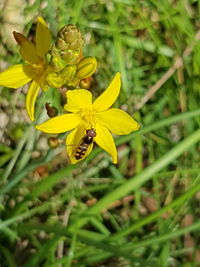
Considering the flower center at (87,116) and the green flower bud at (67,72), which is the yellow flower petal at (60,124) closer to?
the flower center at (87,116)

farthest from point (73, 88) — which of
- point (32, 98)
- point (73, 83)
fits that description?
point (32, 98)

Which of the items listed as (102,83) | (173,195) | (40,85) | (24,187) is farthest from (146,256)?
(40,85)

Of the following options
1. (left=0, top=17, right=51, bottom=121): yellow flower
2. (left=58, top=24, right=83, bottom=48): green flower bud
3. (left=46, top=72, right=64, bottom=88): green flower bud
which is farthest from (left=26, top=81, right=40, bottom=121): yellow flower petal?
(left=58, top=24, right=83, bottom=48): green flower bud

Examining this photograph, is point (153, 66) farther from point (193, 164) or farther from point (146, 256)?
point (146, 256)

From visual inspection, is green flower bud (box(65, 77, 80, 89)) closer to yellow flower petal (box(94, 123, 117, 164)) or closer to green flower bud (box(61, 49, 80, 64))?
green flower bud (box(61, 49, 80, 64))

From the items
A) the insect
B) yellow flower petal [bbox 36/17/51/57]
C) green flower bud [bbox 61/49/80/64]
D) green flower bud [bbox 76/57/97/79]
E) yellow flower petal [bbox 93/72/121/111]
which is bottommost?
the insect

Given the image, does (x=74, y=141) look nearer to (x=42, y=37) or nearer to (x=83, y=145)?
(x=83, y=145)
